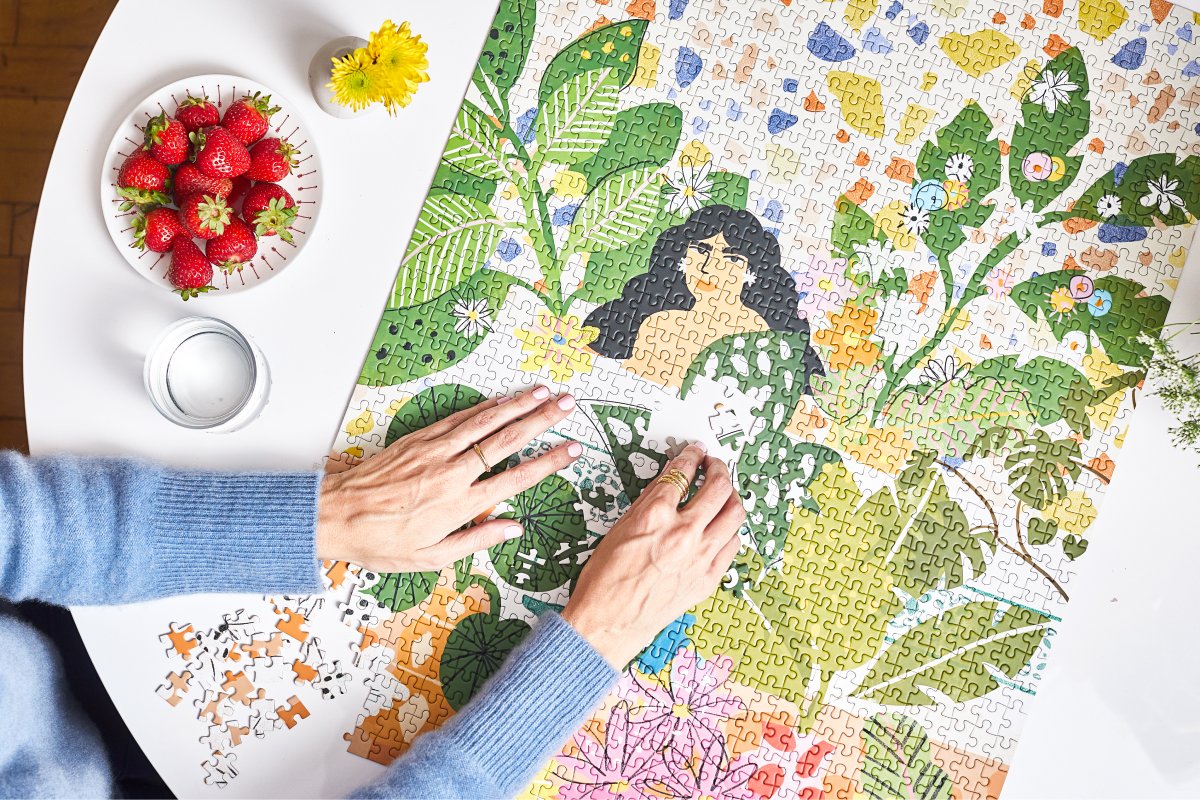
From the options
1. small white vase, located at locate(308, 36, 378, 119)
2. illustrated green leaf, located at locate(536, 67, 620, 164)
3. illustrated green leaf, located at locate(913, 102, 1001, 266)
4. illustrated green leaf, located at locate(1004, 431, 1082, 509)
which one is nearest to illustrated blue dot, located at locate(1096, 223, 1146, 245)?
illustrated green leaf, located at locate(913, 102, 1001, 266)

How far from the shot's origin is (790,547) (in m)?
1.24

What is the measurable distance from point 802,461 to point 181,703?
96 centimetres

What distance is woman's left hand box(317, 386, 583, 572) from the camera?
1195 millimetres

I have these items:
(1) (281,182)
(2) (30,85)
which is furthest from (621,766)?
(2) (30,85)

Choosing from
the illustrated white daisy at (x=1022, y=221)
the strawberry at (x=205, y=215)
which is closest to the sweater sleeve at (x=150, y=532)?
the strawberry at (x=205, y=215)

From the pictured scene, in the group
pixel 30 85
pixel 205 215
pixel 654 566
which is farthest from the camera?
pixel 30 85

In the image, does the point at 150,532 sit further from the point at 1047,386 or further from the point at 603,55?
the point at 1047,386

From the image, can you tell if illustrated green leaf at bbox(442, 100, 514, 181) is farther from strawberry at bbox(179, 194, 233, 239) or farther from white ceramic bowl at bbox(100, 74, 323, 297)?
strawberry at bbox(179, 194, 233, 239)

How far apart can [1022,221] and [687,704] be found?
0.87 meters

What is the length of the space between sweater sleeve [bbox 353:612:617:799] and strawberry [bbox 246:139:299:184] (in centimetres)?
72

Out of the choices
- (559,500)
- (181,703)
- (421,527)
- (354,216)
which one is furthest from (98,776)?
(354,216)

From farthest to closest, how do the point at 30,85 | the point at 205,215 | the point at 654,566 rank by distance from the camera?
the point at 30,85 → the point at 654,566 → the point at 205,215

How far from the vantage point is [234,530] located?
117cm

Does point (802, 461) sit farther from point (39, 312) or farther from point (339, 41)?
point (39, 312)
